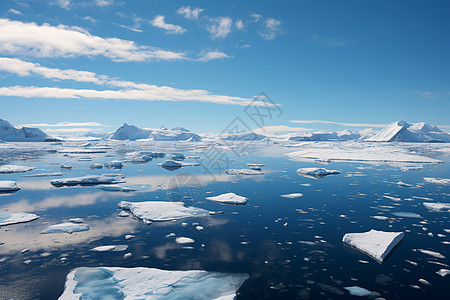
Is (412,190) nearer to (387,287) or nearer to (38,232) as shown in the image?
(387,287)

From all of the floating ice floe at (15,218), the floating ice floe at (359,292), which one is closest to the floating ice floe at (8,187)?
the floating ice floe at (15,218)

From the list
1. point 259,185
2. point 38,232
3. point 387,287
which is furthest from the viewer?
point 259,185

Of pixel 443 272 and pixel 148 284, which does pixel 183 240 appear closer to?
pixel 148 284

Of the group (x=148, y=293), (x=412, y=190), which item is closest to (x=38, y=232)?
(x=148, y=293)

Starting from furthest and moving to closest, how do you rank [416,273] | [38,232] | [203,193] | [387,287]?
[203,193], [38,232], [416,273], [387,287]

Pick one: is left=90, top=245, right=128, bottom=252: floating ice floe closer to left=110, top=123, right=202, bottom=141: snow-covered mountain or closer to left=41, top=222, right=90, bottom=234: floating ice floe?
left=41, top=222, right=90, bottom=234: floating ice floe

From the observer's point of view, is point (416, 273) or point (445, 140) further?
point (445, 140)
